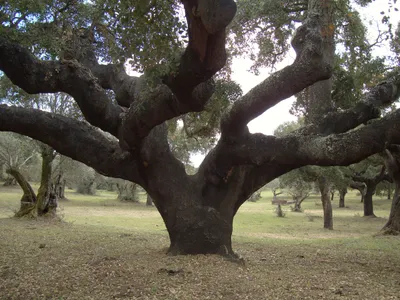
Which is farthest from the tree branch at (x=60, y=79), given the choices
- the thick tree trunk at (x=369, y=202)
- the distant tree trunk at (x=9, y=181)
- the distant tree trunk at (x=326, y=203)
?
the distant tree trunk at (x=9, y=181)

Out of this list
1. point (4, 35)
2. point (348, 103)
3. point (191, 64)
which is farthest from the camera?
point (348, 103)

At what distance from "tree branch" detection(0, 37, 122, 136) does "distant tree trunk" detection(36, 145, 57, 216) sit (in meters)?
11.0

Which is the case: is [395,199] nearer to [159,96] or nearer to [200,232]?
[200,232]

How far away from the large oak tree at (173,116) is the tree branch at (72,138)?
0.02 metres

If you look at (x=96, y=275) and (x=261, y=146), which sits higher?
(x=261, y=146)

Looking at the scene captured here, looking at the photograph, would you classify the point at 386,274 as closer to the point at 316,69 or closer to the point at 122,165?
the point at 316,69

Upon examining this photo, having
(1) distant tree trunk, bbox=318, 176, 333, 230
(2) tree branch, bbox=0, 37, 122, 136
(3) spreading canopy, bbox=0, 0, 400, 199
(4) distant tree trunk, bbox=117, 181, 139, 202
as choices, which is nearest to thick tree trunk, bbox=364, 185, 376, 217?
(1) distant tree trunk, bbox=318, 176, 333, 230

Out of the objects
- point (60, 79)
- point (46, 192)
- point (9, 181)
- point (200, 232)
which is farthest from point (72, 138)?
point (9, 181)

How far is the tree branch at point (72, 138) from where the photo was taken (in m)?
6.74

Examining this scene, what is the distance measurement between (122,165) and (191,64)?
3.32 meters

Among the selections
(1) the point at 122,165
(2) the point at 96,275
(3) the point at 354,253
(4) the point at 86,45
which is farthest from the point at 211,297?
(4) the point at 86,45

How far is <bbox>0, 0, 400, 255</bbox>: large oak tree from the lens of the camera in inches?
196

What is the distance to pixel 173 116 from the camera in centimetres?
566

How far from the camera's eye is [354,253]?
29.2 ft
